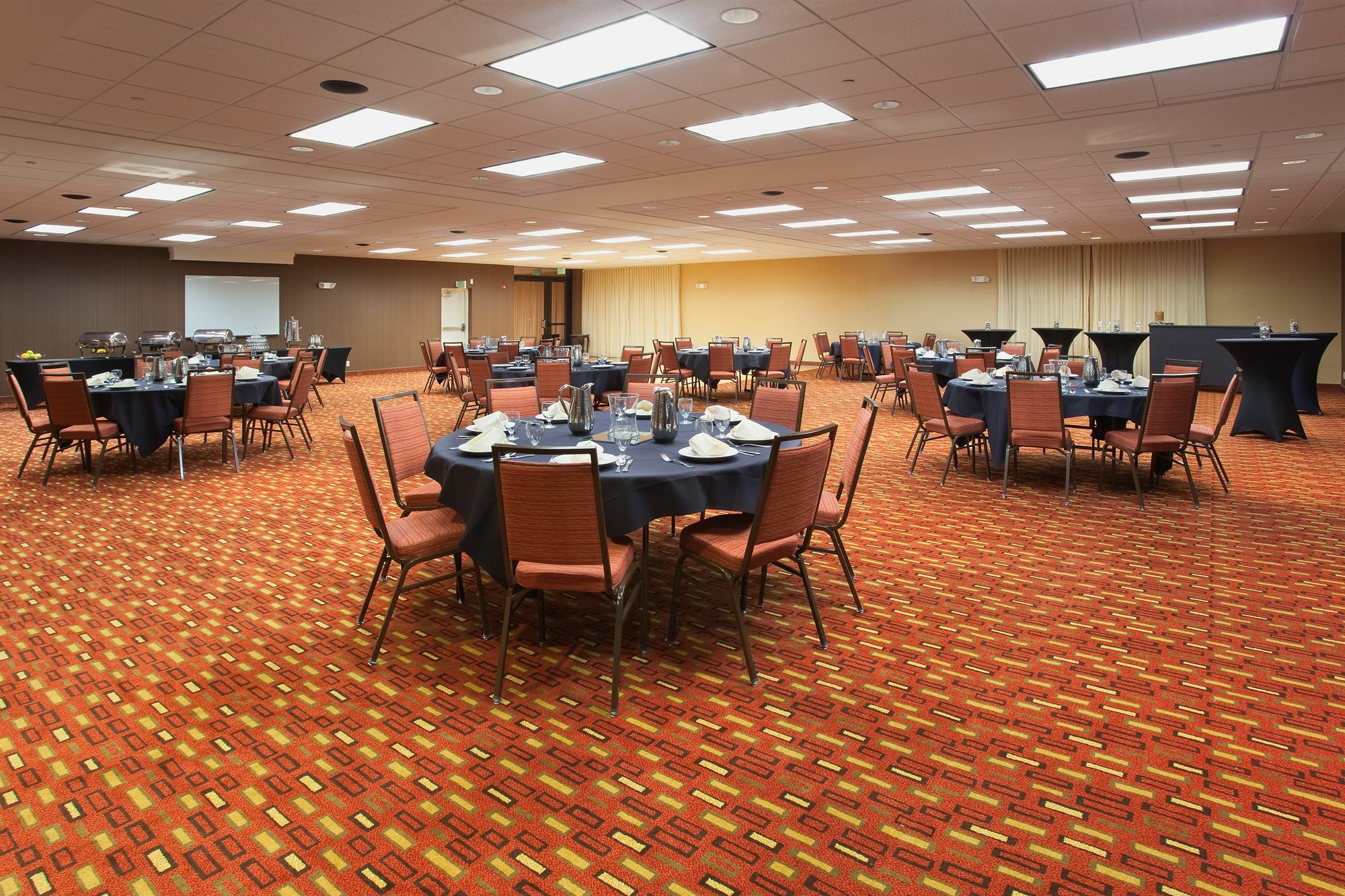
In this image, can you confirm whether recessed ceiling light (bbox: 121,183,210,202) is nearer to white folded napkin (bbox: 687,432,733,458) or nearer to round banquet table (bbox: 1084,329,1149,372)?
white folded napkin (bbox: 687,432,733,458)

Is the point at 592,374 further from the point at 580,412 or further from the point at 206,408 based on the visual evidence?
the point at 580,412

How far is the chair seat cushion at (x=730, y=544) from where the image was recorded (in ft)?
10.6

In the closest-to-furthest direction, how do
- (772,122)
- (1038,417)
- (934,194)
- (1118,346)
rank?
(1038,417) < (772,122) < (934,194) < (1118,346)

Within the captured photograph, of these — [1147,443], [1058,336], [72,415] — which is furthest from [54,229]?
[1058,336]

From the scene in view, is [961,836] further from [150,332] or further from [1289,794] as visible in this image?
[150,332]

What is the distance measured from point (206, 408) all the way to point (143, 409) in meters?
0.49

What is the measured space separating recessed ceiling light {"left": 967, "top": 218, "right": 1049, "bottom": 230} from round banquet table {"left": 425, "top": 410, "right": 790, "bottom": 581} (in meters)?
11.2

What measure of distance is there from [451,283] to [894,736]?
2153 cm

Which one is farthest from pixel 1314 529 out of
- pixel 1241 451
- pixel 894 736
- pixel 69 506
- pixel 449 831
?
pixel 69 506

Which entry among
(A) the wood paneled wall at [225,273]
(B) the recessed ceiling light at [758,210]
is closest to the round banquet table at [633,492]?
(B) the recessed ceiling light at [758,210]

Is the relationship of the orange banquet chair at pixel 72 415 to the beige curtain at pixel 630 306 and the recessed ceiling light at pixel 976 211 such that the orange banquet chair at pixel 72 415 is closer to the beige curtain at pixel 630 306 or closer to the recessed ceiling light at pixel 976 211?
the recessed ceiling light at pixel 976 211

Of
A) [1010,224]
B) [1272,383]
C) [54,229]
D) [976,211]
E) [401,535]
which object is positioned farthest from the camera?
[54,229]

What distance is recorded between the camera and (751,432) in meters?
3.92

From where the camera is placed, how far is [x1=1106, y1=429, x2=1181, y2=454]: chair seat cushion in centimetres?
593
